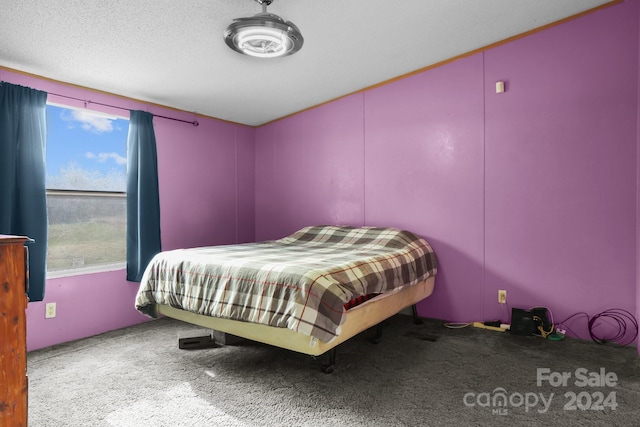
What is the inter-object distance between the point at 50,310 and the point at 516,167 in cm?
398

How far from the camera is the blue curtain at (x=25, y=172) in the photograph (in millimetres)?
2666

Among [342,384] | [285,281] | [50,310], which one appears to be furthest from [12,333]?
[50,310]

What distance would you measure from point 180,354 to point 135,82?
2303mm

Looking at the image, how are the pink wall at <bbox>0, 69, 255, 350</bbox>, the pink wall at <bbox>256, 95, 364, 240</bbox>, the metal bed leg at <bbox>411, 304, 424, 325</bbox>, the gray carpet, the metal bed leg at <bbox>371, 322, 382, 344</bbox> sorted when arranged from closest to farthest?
the gray carpet < the metal bed leg at <bbox>371, 322, 382, 344</bbox> < the pink wall at <bbox>0, 69, 255, 350</bbox> < the metal bed leg at <bbox>411, 304, 424, 325</bbox> < the pink wall at <bbox>256, 95, 364, 240</bbox>

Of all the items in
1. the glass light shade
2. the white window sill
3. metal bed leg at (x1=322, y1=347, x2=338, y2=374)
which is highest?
the glass light shade

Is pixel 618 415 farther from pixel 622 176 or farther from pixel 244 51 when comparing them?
pixel 244 51

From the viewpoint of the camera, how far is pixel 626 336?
8.86 ft

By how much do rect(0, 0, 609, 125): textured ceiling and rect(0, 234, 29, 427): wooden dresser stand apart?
1.58m

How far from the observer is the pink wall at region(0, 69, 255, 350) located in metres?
3.03

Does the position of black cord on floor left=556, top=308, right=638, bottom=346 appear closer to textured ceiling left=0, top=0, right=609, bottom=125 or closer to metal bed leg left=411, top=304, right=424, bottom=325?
metal bed leg left=411, top=304, right=424, bottom=325

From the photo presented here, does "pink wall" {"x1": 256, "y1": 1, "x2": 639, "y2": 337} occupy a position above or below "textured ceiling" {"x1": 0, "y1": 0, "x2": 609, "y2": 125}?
below

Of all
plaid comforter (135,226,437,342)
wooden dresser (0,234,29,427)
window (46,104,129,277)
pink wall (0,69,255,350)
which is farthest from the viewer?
window (46,104,129,277)

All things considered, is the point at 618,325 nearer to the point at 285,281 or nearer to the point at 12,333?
the point at 285,281

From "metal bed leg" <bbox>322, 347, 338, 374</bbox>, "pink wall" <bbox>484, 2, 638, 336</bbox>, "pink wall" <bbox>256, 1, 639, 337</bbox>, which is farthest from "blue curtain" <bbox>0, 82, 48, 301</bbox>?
"pink wall" <bbox>484, 2, 638, 336</bbox>
